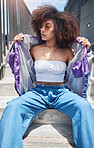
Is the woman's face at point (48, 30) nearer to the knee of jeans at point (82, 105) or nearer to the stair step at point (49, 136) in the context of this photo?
the knee of jeans at point (82, 105)

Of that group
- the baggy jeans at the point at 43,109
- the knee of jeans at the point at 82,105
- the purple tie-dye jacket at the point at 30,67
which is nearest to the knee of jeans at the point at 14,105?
the baggy jeans at the point at 43,109

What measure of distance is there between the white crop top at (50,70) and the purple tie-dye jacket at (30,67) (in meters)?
0.14

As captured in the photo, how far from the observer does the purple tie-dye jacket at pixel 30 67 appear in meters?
1.52

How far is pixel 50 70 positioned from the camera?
4.93 feet

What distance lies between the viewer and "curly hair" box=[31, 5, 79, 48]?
1.49 metres

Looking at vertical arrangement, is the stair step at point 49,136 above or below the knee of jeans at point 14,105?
below

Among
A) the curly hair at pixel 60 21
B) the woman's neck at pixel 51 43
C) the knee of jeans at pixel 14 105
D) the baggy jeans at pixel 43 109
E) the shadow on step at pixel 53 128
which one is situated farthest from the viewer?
the woman's neck at pixel 51 43

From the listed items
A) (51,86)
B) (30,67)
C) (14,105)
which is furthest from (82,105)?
(30,67)

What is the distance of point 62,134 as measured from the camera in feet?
4.43

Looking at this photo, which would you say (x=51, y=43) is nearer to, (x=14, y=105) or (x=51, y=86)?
(x=51, y=86)

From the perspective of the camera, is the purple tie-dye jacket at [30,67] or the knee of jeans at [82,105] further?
the purple tie-dye jacket at [30,67]

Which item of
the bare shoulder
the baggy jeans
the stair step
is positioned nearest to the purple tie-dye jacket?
the bare shoulder

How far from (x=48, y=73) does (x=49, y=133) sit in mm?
614

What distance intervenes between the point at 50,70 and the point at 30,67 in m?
0.28
